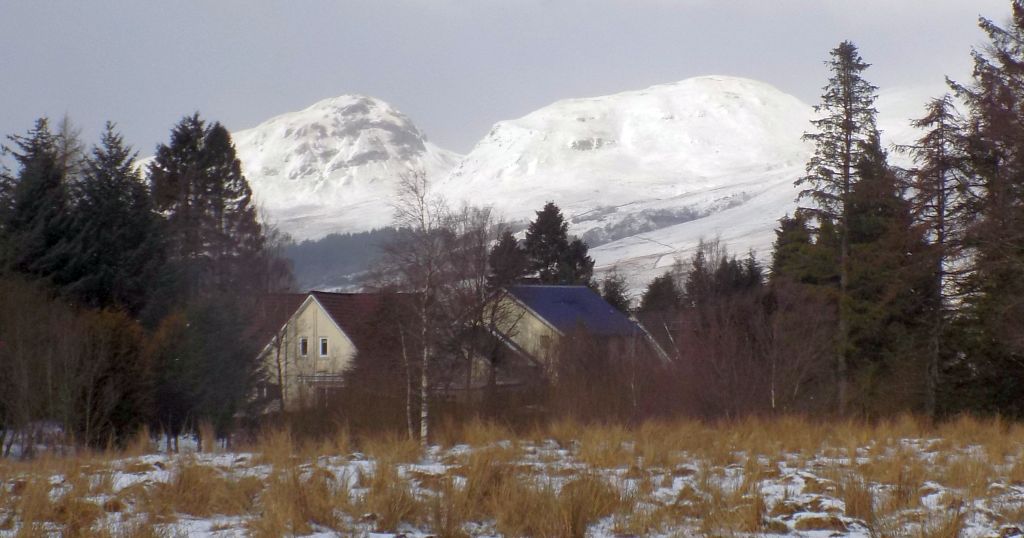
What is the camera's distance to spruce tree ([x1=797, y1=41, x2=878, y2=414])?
32.0 m

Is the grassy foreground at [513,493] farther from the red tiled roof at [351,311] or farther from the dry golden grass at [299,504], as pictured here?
the red tiled roof at [351,311]

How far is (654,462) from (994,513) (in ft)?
12.2

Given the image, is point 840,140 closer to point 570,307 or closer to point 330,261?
point 570,307

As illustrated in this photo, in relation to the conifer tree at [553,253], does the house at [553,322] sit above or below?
below

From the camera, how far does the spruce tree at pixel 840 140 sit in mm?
31969

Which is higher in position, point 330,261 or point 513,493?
point 330,261

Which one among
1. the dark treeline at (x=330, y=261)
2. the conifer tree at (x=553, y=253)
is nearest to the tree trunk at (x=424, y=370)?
the conifer tree at (x=553, y=253)

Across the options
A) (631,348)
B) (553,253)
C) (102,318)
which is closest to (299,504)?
(102,318)


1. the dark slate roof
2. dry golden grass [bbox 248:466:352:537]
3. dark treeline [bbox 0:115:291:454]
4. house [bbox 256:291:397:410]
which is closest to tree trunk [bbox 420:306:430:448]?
dark treeline [bbox 0:115:291:454]

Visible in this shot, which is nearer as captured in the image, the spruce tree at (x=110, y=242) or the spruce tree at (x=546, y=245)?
the spruce tree at (x=110, y=242)

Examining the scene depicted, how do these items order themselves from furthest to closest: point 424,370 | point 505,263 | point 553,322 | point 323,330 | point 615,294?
point 615,294 < point 323,330 < point 553,322 < point 505,263 < point 424,370

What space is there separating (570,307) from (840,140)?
22.0 m

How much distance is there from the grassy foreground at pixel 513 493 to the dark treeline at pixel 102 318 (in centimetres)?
857

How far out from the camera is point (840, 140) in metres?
32.1
